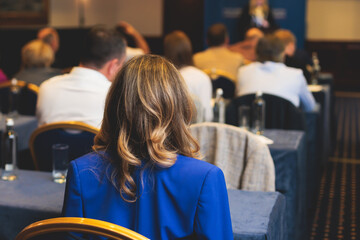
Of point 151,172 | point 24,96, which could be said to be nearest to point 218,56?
point 24,96

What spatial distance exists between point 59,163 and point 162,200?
940 mm

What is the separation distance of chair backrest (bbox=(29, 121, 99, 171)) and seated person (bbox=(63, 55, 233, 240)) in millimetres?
992

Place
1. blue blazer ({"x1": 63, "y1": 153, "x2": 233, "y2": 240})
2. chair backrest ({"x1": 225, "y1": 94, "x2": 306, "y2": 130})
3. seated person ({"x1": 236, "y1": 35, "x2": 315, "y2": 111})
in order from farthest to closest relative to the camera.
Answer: seated person ({"x1": 236, "y1": 35, "x2": 315, "y2": 111})
chair backrest ({"x1": 225, "y1": 94, "x2": 306, "y2": 130})
blue blazer ({"x1": 63, "y1": 153, "x2": 233, "y2": 240})

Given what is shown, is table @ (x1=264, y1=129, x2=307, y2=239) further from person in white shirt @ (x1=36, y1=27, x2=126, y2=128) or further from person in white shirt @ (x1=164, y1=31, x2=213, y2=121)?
person in white shirt @ (x1=164, y1=31, x2=213, y2=121)

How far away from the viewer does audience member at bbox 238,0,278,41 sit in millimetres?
9633

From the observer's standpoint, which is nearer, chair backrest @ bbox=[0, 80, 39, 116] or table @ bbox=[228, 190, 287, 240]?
table @ bbox=[228, 190, 287, 240]

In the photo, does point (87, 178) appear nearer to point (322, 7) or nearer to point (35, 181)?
point (35, 181)

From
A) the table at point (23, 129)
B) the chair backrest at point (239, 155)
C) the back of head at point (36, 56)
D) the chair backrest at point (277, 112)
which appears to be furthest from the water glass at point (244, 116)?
the back of head at point (36, 56)

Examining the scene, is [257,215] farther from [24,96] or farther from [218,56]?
[218,56]

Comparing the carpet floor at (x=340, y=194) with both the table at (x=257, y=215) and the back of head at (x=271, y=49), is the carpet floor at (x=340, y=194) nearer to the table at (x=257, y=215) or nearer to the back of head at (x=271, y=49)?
the back of head at (x=271, y=49)

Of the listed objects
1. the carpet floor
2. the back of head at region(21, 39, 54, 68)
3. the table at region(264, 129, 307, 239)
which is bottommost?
the carpet floor

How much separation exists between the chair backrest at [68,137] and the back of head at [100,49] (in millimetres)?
595

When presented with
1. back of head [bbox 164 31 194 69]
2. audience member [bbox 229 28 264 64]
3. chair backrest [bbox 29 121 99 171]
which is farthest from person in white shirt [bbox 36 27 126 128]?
audience member [bbox 229 28 264 64]

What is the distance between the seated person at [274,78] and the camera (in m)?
4.07
